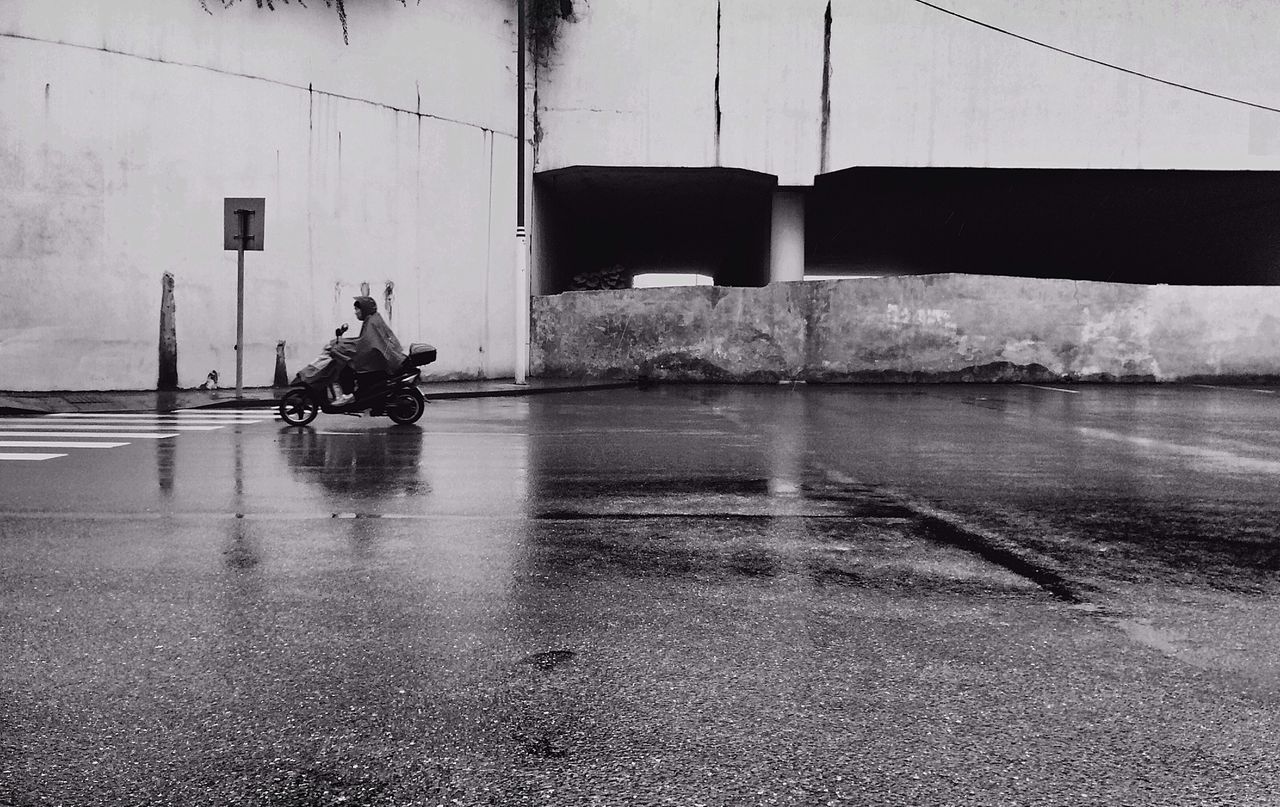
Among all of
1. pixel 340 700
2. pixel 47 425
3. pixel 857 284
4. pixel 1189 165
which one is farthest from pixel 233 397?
pixel 1189 165

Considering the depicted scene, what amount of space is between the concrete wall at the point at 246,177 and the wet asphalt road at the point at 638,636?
10887 mm

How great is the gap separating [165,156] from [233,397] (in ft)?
16.0

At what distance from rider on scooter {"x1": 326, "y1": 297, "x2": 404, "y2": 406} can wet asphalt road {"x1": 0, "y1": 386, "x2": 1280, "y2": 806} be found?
4547mm

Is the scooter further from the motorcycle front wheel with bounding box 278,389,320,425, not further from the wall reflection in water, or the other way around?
the wall reflection in water

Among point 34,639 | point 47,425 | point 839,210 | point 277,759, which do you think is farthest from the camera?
point 839,210

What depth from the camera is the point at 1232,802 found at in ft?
8.70

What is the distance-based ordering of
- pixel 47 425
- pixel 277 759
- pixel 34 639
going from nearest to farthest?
1. pixel 277 759
2. pixel 34 639
3. pixel 47 425

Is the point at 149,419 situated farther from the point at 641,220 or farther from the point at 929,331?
the point at 641,220

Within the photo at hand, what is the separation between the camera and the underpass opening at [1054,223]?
26766 millimetres

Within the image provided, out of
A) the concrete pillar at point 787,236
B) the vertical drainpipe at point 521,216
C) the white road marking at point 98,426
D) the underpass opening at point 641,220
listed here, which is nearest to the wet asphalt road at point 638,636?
the white road marking at point 98,426

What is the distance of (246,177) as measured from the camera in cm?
2008

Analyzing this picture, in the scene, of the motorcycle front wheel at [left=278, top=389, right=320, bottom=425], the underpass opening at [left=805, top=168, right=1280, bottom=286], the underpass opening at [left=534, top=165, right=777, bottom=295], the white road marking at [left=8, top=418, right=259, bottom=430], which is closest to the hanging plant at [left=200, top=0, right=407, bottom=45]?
the underpass opening at [left=534, top=165, right=777, bottom=295]

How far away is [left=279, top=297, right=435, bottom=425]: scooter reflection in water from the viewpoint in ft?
44.1

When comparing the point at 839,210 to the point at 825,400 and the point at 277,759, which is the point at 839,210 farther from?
the point at 277,759
